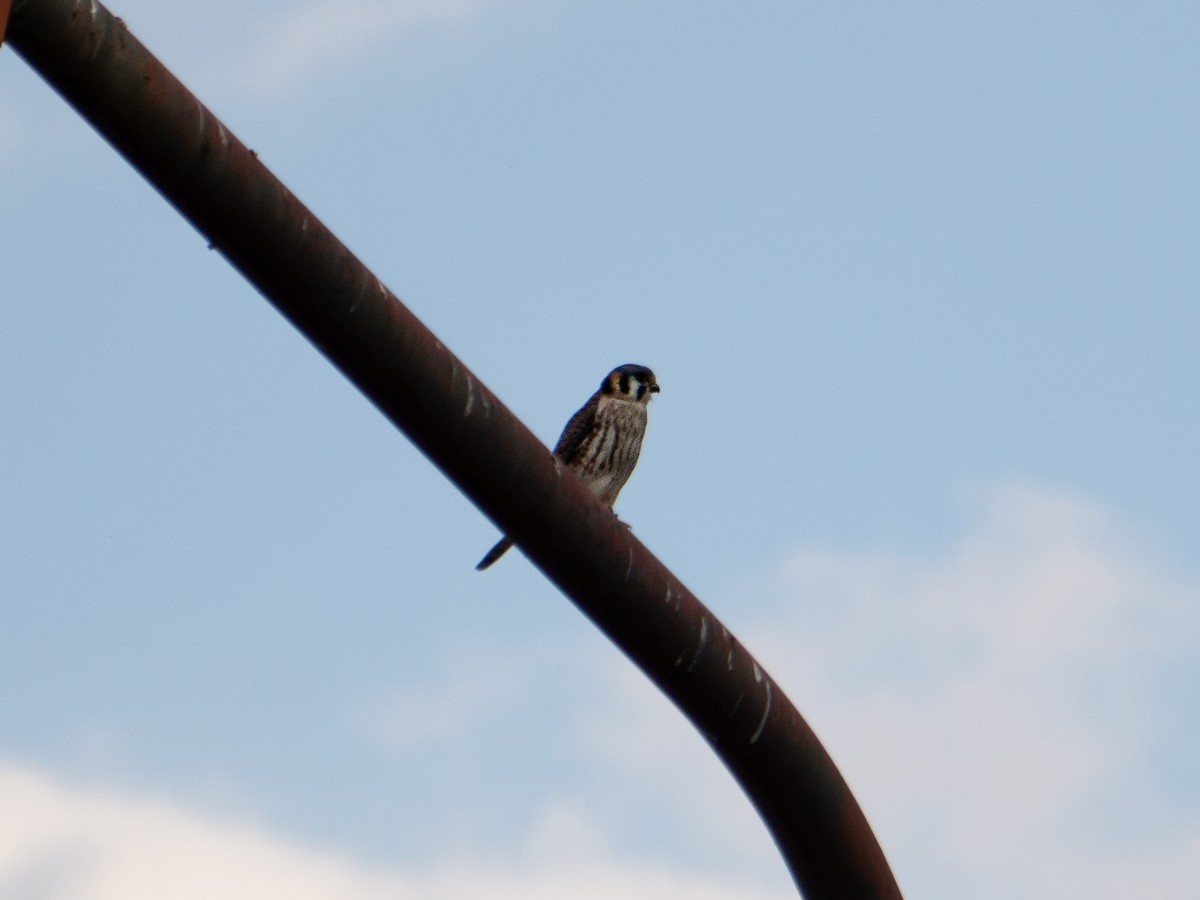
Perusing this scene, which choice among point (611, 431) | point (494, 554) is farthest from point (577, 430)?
point (494, 554)

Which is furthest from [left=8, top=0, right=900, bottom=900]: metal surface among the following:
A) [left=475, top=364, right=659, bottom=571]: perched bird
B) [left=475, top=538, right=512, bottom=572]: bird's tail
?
[left=475, top=364, right=659, bottom=571]: perched bird

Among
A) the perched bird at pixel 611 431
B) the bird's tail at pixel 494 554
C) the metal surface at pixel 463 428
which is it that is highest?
the perched bird at pixel 611 431

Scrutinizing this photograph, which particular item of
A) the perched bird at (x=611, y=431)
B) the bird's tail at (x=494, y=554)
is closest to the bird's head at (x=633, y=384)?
the perched bird at (x=611, y=431)

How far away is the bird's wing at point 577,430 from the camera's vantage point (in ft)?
30.1

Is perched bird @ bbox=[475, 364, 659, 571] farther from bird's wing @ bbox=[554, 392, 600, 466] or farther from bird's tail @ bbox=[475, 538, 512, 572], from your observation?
bird's tail @ bbox=[475, 538, 512, 572]

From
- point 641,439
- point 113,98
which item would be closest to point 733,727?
point 113,98

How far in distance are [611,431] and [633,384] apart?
31cm

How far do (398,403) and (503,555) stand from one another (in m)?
5.49

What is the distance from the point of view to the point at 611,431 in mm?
9141

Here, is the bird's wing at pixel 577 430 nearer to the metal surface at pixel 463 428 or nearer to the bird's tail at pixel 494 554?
the bird's tail at pixel 494 554

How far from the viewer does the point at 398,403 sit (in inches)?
94.3

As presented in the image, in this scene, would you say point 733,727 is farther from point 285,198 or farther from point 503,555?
point 503,555

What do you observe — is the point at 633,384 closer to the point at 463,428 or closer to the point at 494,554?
the point at 494,554

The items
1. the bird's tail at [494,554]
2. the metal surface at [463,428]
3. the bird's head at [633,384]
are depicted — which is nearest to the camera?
the metal surface at [463,428]
